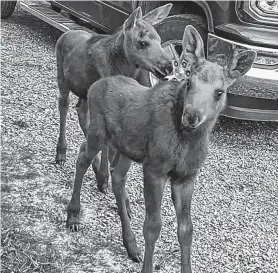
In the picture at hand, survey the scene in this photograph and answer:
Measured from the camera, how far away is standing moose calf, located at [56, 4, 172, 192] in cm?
525

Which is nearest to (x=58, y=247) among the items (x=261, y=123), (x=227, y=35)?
(x=227, y=35)

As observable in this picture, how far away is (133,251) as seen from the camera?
483cm

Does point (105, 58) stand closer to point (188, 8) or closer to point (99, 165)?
point (99, 165)

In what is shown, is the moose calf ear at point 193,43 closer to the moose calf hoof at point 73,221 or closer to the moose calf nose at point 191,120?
the moose calf nose at point 191,120

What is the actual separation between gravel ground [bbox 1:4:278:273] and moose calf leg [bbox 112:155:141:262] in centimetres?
9

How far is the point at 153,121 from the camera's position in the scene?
14.1ft

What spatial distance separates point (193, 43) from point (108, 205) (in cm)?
200

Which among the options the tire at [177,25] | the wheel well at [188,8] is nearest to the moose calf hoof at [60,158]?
the tire at [177,25]

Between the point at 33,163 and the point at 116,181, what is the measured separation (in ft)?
4.92

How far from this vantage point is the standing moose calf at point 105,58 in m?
5.25

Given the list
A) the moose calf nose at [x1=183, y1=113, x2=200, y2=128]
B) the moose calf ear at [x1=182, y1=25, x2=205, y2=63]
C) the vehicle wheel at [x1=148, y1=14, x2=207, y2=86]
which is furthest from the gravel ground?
the moose calf ear at [x1=182, y1=25, x2=205, y2=63]

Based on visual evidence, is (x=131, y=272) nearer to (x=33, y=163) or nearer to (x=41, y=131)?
(x=33, y=163)

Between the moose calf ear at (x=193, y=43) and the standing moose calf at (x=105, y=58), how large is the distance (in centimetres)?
99

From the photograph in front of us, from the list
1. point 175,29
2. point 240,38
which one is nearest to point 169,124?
point 240,38
